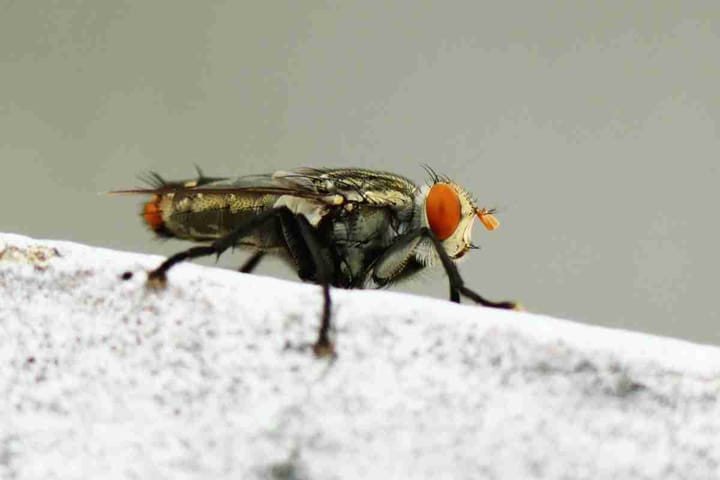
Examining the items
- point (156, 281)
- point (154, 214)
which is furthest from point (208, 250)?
point (154, 214)

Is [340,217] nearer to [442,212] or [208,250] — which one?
[442,212]

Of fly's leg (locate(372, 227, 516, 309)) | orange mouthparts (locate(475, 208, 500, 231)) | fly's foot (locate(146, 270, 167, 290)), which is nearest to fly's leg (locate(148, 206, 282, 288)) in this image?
fly's foot (locate(146, 270, 167, 290))

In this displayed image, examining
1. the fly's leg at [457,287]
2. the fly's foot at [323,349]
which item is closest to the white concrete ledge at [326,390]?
the fly's foot at [323,349]

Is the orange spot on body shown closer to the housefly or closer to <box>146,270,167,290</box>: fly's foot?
the housefly

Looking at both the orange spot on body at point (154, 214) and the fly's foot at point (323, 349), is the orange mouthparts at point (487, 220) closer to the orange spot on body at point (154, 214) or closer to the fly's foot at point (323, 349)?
the orange spot on body at point (154, 214)

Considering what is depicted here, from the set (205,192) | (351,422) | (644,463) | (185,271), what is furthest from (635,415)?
(205,192)

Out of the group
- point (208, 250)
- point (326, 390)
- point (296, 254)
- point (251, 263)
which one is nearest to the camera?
point (326, 390)

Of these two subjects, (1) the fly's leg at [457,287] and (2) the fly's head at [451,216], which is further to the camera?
(2) the fly's head at [451,216]
